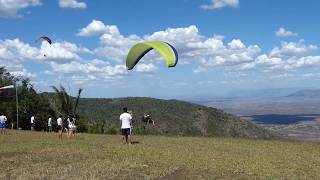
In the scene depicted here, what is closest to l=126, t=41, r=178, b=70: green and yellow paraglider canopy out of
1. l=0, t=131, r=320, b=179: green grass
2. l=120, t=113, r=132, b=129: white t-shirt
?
l=120, t=113, r=132, b=129: white t-shirt

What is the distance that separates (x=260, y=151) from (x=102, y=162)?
10.9 m

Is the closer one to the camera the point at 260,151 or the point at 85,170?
the point at 85,170

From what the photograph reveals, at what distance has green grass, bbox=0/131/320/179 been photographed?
20.8 meters

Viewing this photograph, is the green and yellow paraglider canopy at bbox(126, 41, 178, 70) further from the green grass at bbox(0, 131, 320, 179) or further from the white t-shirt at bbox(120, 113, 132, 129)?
the green grass at bbox(0, 131, 320, 179)

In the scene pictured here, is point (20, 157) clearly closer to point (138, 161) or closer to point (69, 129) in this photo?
point (138, 161)

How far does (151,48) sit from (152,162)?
8483 mm

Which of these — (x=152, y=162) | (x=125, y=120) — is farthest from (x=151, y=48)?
(x=152, y=162)

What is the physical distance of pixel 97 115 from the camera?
576ft

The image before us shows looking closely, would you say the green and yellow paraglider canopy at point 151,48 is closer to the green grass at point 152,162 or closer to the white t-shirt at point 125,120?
the white t-shirt at point 125,120

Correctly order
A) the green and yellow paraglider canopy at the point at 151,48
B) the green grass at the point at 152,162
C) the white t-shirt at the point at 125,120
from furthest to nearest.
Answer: the white t-shirt at the point at 125,120 → the green and yellow paraglider canopy at the point at 151,48 → the green grass at the point at 152,162

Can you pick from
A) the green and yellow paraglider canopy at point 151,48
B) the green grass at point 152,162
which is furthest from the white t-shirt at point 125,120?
the green and yellow paraglider canopy at point 151,48

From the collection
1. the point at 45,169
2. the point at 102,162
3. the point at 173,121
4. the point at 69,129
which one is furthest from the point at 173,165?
the point at 173,121

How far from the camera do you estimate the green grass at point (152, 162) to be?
20.8 m

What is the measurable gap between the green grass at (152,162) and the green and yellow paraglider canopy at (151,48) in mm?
4861
